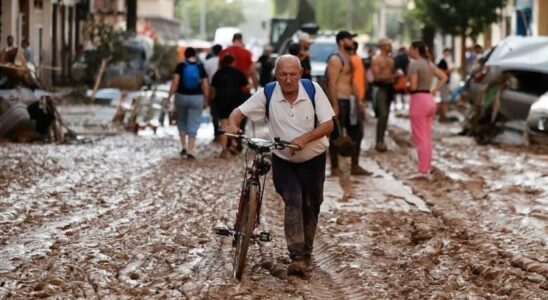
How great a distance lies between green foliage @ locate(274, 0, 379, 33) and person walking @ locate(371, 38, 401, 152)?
3338 inches

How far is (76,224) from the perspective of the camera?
1252cm

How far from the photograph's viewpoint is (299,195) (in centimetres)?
995

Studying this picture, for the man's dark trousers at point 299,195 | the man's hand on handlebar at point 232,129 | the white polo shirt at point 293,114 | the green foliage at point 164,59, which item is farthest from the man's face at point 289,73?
the green foliage at point 164,59

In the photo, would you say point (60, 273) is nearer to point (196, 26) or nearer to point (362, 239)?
point (362, 239)

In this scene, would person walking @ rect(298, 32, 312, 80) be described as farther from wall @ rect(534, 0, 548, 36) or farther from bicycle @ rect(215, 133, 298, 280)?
wall @ rect(534, 0, 548, 36)

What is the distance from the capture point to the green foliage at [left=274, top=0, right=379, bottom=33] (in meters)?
110

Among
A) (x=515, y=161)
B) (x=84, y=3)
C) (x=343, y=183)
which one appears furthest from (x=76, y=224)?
(x=84, y=3)

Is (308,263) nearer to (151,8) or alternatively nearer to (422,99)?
(422,99)

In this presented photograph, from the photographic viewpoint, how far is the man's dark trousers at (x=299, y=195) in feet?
32.5

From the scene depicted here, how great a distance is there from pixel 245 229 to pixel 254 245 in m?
1.73

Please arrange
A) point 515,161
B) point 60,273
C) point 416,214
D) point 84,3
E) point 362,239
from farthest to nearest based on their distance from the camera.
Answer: point 84,3
point 515,161
point 416,214
point 362,239
point 60,273

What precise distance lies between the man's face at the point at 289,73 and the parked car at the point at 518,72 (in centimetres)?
1343

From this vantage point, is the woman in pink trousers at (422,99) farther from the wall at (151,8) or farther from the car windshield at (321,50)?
the wall at (151,8)

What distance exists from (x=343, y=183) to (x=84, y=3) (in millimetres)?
44177
